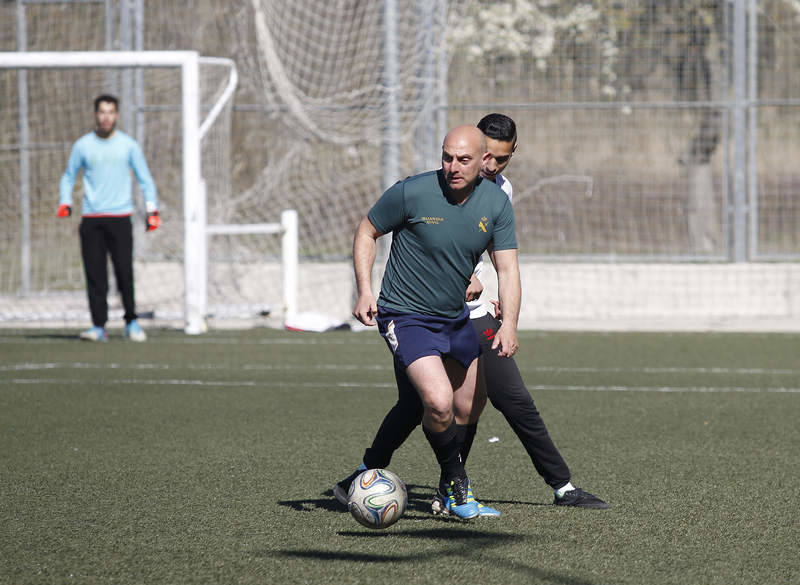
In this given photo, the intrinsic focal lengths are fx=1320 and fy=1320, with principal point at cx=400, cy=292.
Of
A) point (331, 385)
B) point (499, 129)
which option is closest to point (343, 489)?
point (499, 129)

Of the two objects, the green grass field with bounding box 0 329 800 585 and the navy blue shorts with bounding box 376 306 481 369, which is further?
the navy blue shorts with bounding box 376 306 481 369

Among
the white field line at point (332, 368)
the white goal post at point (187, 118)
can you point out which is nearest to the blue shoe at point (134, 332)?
the white goal post at point (187, 118)

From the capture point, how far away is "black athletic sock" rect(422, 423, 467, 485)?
17.2 feet

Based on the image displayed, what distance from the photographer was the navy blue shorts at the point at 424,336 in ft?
16.8

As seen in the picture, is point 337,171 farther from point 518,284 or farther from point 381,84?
point 518,284

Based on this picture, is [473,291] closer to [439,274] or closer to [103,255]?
[439,274]

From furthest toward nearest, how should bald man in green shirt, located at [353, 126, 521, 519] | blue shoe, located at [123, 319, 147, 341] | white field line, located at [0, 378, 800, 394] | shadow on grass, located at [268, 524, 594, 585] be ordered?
blue shoe, located at [123, 319, 147, 341]
white field line, located at [0, 378, 800, 394]
bald man in green shirt, located at [353, 126, 521, 519]
shadow on grass, located at [268, 524, 594, 585]

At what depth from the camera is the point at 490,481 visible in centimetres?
611

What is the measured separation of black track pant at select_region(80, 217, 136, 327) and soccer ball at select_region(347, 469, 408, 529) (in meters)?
7.42

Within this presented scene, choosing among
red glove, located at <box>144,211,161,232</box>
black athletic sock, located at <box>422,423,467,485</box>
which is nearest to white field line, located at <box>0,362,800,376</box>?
red glove, located at <box>144,211,161,232</box>

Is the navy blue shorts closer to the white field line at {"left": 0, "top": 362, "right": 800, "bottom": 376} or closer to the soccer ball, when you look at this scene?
the soccer ball

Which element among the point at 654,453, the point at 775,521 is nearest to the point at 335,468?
the point at 654,453

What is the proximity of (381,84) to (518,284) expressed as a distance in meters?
9.37

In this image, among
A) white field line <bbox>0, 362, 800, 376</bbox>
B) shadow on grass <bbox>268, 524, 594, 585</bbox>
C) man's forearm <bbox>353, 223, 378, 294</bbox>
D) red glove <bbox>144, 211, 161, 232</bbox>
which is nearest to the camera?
shadow on grass <bbox>268, 524, 594, 585</bbox>
